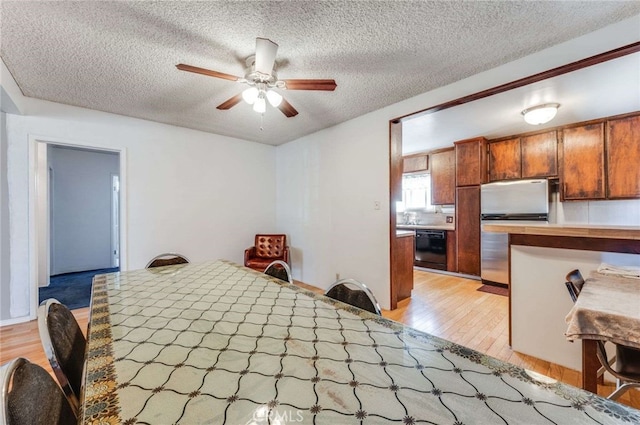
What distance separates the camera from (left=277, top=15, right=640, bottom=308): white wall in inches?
97.0

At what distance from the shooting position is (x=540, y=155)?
12.8 ft

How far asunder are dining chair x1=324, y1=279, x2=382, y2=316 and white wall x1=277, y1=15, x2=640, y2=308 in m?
1.62

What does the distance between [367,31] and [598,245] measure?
2.18m

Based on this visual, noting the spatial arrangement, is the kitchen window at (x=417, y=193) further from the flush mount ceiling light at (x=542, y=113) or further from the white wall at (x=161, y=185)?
the white wall at (x=161, y=185)

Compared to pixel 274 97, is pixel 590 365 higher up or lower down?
lower down

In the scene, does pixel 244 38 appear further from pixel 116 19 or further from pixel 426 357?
pixel 426 357

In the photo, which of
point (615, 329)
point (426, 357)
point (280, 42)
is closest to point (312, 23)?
point (280, 42)

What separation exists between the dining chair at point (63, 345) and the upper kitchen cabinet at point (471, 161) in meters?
5.03

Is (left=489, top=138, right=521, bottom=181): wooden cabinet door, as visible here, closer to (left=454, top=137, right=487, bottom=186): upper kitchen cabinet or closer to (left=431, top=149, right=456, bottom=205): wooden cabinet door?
(left=454, top=137, right=487, bottom=186): upper kitchen cabinet

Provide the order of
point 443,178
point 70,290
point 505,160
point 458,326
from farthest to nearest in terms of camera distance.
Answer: point 443,178
point 505,160
point 70,290
point 458,326

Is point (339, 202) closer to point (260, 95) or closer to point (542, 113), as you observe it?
point (260, 95)

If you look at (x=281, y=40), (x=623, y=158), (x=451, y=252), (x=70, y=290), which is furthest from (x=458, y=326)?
(x=70, y=290)

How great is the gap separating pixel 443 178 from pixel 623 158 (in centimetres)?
219

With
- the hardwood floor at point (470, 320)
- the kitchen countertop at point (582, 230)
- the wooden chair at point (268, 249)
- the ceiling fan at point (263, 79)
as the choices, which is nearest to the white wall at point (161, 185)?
the wooden chair at point (268, 249)
